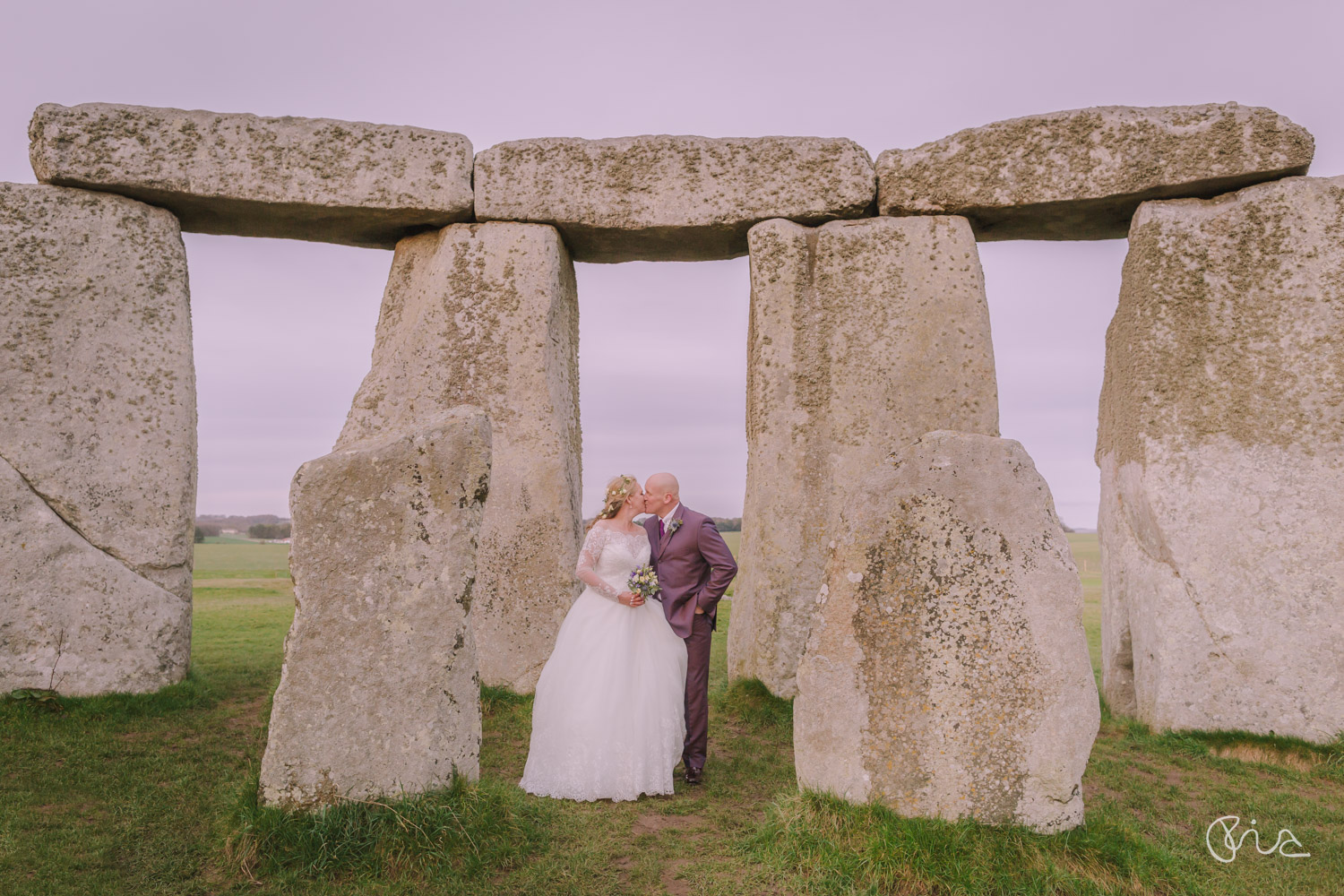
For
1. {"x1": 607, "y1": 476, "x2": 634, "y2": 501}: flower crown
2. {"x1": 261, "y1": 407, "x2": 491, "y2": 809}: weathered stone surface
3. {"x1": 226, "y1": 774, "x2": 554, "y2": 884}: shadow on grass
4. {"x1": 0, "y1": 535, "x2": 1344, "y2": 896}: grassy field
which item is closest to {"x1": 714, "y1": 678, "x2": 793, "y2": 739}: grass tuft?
{"x1": 0, "y1": 535, "x2": 1344, "y2": 896}: grassy field

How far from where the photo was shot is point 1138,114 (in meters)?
6.90

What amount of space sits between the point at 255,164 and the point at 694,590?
5.06 meters

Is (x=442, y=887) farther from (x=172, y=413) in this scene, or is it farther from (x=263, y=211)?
(x=263, y=211)

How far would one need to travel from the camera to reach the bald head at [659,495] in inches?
217

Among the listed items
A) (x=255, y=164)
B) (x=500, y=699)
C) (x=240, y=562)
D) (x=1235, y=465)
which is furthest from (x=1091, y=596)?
(x=240, y=562)

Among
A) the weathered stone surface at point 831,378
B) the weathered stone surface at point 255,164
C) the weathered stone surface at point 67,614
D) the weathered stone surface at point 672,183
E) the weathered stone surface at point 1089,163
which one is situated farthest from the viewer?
the weathered stone surface at point 672,183

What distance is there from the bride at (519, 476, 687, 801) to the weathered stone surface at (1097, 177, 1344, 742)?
375 centimetres

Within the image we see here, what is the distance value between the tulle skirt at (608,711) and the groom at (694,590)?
12 centimetres

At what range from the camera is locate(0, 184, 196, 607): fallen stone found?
677cm

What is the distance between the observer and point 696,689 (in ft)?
17.5

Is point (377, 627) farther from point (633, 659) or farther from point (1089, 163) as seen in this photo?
point (1089, 163)

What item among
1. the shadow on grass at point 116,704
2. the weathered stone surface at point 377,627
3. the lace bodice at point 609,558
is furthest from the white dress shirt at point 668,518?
the shadow on grass at point 116,704
